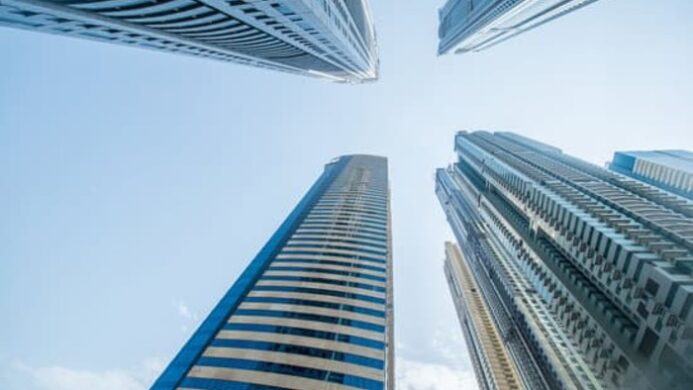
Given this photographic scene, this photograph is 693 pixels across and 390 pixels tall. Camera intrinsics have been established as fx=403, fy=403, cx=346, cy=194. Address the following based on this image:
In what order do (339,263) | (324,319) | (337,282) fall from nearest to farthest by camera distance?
(324,319), (337,282), (339,263)

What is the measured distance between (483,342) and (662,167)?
79.2 metres

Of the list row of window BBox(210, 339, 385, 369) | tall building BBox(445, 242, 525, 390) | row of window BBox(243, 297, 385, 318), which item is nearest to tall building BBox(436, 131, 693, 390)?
tall building BBox(445, 242, 525, 390)

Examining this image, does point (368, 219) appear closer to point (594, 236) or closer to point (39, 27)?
point (594, 236)

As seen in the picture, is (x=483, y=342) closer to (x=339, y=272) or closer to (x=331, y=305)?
(x=339, y=272)

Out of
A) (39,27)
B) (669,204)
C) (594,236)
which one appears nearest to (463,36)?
(669,204)

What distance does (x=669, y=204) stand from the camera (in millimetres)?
56812

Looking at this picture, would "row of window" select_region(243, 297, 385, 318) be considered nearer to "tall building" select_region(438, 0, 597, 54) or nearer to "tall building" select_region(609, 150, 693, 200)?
"tall building" select_region(438, 0, 597, 54)

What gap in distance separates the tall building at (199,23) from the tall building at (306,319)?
35362mm

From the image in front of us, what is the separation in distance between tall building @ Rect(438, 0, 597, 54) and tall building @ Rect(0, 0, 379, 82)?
5035 cm

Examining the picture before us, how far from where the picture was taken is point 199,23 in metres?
44.6

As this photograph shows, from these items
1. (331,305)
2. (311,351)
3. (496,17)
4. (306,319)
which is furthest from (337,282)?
(496,17)

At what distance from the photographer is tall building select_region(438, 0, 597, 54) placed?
95500 mm

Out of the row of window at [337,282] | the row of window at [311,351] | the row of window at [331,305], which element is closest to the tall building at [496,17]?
the row of window at [337,282]

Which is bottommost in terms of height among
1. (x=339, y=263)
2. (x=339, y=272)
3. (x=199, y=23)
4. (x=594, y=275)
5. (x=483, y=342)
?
(x=483, y=342)
